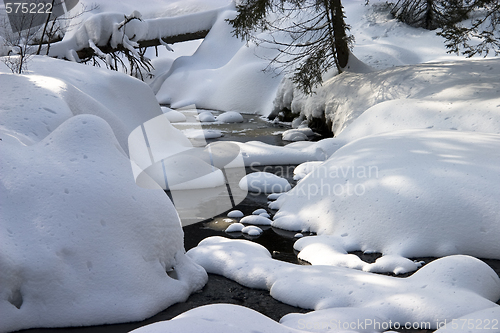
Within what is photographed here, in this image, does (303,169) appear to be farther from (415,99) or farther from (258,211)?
(415,99)

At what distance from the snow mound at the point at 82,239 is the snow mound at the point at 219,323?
64 cm

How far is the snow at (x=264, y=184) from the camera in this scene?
5.57m

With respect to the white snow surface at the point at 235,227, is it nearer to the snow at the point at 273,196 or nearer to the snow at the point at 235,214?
the snow at the point at 235,214

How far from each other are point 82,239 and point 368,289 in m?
1.85

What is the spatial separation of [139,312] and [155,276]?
11.7 inches

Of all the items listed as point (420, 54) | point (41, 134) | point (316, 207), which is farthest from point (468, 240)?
point (420, 54)

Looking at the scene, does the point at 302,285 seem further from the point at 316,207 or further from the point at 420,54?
the point at 420,54

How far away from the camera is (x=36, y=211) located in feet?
8.73

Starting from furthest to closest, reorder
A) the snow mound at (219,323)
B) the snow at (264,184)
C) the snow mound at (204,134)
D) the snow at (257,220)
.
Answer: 1. the snow mound at (204,134)
2. the snow at (264,184)
3. the snow at (257,220)
4. the snow mound at (219,323)

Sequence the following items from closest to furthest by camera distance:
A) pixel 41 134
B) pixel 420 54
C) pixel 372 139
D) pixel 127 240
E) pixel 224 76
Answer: pixel 127 240
pixel 41 134
pixel 372 139
pixel 420 54
pixel 224 76

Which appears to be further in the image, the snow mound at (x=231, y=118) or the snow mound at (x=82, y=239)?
the snow mound at (x=231, y=118)

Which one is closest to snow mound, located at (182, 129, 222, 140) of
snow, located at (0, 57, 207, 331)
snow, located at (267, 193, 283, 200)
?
snow, located at (267, 193, 283, 200)

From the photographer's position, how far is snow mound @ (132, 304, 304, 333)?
191 cm

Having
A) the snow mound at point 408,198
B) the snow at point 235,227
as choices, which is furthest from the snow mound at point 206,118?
the snow at point 235,227
